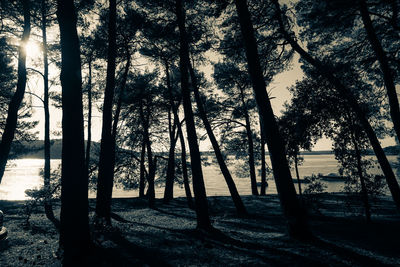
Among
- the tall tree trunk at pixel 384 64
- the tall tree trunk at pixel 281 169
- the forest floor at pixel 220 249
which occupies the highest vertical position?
the tall tree trunk at pixel 384 64

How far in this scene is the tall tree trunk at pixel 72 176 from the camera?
4.56 m

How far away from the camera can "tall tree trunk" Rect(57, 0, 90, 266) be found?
4.56m

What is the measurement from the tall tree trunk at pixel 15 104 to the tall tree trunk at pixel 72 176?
525 centimetres

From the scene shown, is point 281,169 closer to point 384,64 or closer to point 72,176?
point 72,176

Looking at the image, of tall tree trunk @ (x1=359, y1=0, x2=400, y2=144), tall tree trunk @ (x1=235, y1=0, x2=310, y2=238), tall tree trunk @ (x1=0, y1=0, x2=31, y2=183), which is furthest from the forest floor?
tall tree trunk @ (x1=359, y1=0, x2=400, y2=144)

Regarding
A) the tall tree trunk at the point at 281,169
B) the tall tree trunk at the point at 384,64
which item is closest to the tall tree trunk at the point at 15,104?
the tall tree trunk at the point at 281,169

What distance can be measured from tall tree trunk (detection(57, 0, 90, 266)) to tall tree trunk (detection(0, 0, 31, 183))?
525cm

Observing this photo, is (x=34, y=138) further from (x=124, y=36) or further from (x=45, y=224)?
(x=124, y=36)

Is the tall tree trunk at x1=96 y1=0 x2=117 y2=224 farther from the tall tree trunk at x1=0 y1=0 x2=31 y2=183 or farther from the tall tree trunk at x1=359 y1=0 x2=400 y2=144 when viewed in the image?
the tall tree trunk at x1=359 y1=0 x2=400 y2=144

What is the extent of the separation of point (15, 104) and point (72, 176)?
6084mm

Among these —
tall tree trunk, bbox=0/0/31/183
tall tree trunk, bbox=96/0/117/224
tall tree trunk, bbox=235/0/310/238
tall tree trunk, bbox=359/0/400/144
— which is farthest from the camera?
tall tree trunk, bbox=96/0/117/224

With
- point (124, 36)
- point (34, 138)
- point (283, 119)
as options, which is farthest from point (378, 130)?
point (34, 138)

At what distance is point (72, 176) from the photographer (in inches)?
181

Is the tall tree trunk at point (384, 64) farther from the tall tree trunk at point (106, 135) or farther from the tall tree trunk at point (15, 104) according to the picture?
the tall tree trunk at point (15, 104)
